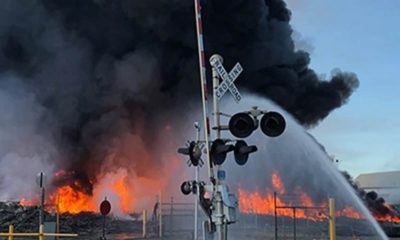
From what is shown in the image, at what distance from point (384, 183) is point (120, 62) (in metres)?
54.9

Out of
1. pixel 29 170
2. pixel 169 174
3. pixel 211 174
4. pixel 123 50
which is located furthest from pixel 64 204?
pixel 211 174

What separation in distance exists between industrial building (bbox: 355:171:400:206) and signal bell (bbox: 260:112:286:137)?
55.7 m

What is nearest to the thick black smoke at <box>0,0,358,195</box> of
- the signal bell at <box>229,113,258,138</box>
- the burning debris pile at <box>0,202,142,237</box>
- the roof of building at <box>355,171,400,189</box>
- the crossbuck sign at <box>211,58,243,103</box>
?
the burning debris pile at <box>0,202,142,237</box>

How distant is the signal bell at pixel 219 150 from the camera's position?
8300 mm

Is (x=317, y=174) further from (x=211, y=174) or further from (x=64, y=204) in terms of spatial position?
(x=211, y=174)

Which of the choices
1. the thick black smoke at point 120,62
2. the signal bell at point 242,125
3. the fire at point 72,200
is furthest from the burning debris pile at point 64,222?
the signal bell at point 242,125

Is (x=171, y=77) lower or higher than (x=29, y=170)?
higher

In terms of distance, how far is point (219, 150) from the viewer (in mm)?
8336

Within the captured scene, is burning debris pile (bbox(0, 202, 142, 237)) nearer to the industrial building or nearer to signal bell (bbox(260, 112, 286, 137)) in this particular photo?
signal bell (bbox(260, 112, 286, 137))

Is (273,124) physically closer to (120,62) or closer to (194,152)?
(194,152)

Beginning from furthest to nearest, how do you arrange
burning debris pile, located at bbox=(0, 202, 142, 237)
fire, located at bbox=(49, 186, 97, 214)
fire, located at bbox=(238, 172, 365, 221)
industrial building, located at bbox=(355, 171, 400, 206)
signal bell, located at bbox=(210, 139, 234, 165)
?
industrial building, located at bbox=(355, 171, 400, 206) < fire, located at bbox=(49, 186, 97, 214) < fire, located at bbox=(238, 172, 365, 221) < burning debris pile, located at bbox=(0, 202, 142, 237) < signal bell, located at bbox=(210, 139, 234, 165)

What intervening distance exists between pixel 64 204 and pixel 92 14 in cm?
1219

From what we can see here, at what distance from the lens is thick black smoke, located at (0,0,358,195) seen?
3216 centimetres

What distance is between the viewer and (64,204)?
101 ft
